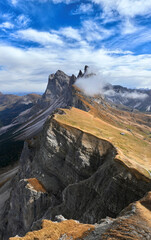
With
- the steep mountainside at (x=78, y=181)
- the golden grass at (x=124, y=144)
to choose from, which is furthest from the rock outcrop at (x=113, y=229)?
the golden grass at (x=124, y=144)

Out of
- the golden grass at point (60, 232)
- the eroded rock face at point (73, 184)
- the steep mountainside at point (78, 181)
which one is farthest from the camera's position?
the eroded rock face at point (73, 184)

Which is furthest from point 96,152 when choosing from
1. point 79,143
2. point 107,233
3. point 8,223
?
point 8,223

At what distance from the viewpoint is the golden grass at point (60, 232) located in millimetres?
21297

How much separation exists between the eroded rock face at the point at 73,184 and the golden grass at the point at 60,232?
7.60 metres

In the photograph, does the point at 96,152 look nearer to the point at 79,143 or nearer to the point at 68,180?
the point at 79,143

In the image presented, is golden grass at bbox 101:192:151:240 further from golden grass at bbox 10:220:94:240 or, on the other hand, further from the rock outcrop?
golden grass at bbox 10:220:94:240

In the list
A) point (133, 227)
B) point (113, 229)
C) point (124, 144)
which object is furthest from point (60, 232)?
point (124, 144)

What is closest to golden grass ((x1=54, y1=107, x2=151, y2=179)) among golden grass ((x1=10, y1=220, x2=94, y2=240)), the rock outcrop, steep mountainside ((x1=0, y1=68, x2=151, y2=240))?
steep mountainside ((x1=0, y1=68, x2=151, y2=240))

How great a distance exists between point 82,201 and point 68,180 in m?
15.4

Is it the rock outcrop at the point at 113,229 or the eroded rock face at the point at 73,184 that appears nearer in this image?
the rock outcrop at the point at 113,229

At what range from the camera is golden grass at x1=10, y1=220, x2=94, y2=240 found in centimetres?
2130

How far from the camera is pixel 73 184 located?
42.1 m

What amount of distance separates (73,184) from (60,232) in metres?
19.6

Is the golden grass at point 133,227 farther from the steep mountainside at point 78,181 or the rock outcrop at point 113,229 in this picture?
the steep mountainside at point 78,181
